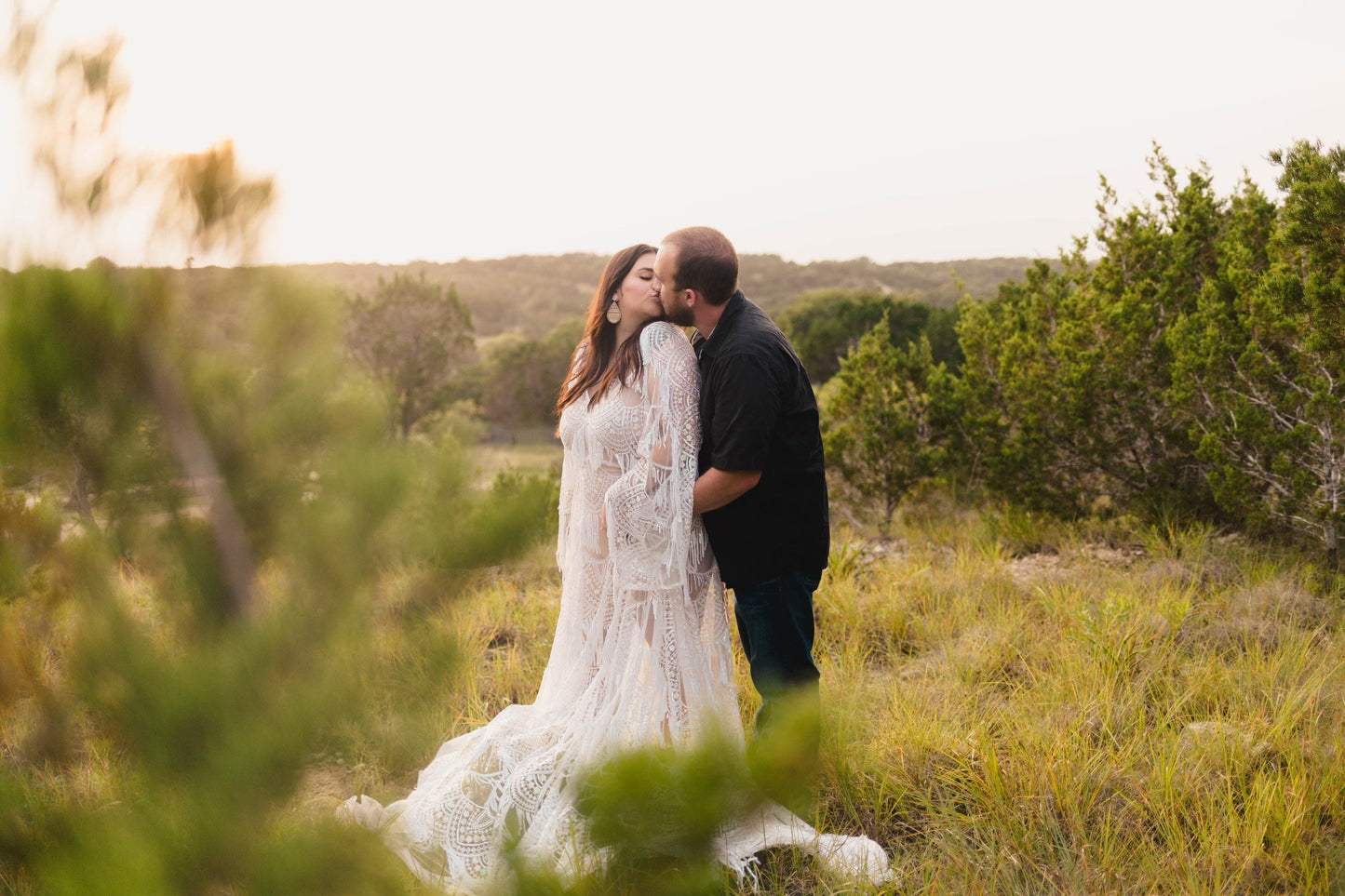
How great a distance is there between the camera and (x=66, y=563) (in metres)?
0.84

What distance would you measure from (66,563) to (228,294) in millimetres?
325

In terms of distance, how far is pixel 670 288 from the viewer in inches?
115

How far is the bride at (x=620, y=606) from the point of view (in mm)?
2844

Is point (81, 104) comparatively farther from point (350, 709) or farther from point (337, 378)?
point (350, 709)

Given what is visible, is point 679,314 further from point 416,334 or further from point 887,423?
point 416,334

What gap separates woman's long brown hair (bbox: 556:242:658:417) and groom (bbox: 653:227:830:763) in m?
0.13

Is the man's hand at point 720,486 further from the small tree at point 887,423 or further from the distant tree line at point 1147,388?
the small tree at point 887,423

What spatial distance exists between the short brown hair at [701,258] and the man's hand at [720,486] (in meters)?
0.65

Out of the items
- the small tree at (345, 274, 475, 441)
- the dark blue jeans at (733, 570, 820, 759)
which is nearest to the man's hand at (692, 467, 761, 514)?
the dark blue jeans at (733, 570, 820, 759)

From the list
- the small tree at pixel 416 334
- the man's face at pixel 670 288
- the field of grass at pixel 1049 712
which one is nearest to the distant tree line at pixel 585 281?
the small tree at pixel 416 334

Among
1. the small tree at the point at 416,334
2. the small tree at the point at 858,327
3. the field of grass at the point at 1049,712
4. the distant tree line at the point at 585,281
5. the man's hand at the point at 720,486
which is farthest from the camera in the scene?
the distant tree line at the point at 585,281

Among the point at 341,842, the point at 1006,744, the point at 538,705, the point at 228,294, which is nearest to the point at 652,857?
the point at 341,842

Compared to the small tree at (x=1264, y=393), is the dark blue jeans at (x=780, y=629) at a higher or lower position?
lower

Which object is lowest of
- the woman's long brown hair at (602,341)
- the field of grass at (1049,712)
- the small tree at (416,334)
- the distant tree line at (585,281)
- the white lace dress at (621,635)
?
the field of grass at (1049,712)
